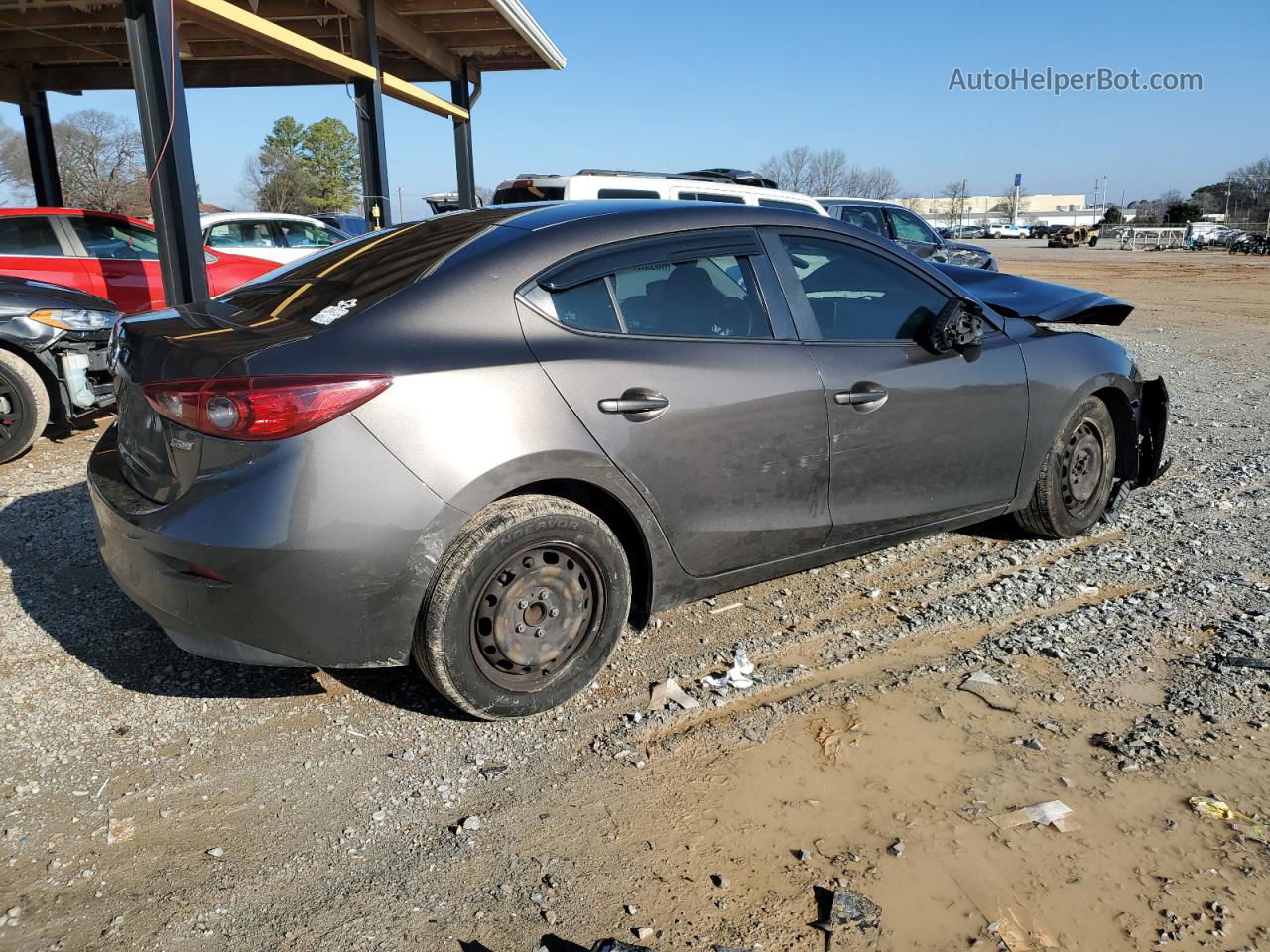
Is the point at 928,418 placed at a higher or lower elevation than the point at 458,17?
lower

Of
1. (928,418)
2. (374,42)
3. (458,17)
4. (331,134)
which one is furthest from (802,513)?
(331,134)

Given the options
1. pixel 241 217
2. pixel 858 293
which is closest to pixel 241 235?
pixel 241 217

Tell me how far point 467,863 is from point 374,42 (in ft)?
39.2

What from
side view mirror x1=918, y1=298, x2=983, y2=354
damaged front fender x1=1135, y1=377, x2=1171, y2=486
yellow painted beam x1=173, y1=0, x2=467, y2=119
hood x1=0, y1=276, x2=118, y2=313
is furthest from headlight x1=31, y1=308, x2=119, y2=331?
damaged front fender x1=1135, y1=377, x2=1171, y2=486

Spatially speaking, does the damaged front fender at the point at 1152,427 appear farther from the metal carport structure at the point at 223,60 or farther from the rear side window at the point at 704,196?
the metal carport structure at the point at 223,60

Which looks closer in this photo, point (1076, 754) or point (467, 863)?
point (467, 863)

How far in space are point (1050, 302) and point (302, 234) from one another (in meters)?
11.1

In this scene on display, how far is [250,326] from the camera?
302cm

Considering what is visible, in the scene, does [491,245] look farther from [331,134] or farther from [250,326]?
[331,134]

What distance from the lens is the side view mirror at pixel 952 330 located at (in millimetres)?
3912

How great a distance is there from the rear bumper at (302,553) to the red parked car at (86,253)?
677 cm

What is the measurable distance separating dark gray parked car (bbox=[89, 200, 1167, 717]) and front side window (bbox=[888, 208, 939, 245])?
10.7 meters

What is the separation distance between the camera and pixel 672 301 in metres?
3.41

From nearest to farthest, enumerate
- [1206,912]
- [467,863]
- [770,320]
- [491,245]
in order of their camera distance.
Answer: [1206,912]
[467,863]
[491,245]
[770,320]
